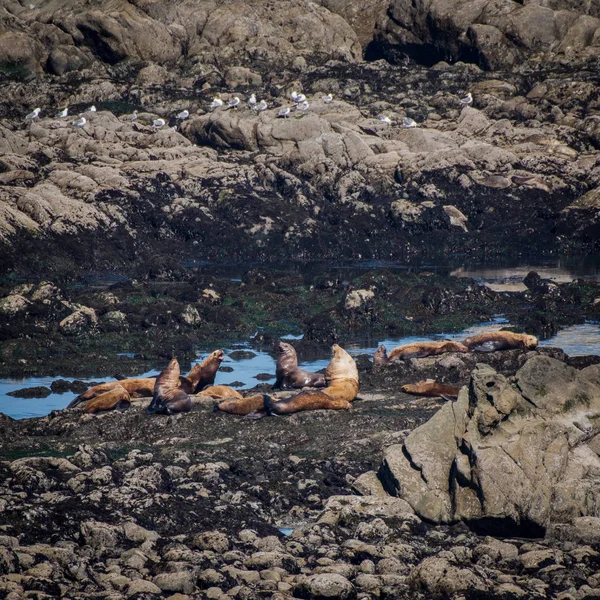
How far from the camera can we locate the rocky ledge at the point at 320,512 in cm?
788

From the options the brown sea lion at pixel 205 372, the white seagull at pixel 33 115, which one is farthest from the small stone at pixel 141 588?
the white seagull at pixel 33 115

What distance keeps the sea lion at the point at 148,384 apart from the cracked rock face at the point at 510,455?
17.2 feet

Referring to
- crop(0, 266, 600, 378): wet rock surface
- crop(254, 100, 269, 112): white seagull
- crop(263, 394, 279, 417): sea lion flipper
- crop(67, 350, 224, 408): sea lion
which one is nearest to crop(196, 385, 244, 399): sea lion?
crop(67, 350, 224, 408): sea lion

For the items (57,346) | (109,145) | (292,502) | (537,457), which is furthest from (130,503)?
(109,145)

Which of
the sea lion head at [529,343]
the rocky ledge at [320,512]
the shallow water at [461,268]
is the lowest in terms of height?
the shallow water at [461,268]

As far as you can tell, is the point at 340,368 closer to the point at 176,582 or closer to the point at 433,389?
the point at 433,389

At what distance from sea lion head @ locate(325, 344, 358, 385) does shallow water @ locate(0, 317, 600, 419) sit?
8.27ft

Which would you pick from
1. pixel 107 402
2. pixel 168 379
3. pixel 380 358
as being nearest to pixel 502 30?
pixel 380 358

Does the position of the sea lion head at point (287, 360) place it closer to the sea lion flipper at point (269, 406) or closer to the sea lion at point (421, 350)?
the sea lion flipper at point (269, 406)

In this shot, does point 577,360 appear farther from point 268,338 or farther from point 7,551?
point 7,551

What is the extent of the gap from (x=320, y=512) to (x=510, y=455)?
6.73 ft

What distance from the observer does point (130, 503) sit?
9.50 meters

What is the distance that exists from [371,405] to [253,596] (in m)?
6.12

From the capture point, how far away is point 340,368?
563 inches
